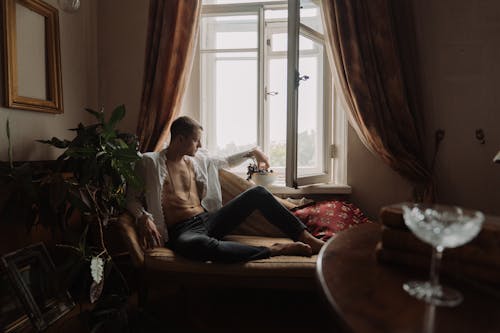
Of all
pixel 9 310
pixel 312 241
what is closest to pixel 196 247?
pixel 312 241

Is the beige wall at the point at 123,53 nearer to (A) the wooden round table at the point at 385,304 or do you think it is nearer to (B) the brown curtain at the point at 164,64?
(B) the brown curtain at the point at 164,64

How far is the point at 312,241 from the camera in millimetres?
1979

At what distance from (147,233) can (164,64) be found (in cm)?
137

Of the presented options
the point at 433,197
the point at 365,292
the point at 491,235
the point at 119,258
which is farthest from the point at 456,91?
the point at 119,258

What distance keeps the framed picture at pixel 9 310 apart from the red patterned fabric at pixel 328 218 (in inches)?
66.0

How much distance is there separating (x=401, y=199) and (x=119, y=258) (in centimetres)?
208

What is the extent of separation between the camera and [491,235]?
2.50 ft

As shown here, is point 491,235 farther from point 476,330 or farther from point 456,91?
point 456,91

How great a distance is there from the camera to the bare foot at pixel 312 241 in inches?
77.0

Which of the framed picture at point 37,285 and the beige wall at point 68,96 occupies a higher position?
the beige wall at point 68,96

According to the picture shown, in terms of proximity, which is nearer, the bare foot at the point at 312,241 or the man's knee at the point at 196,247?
the man's knee at the point at 196,247

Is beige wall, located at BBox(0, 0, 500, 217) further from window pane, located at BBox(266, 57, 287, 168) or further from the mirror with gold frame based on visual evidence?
window pane, located at BBox(266, 57, 287, 168)

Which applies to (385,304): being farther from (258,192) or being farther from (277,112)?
(277,112)

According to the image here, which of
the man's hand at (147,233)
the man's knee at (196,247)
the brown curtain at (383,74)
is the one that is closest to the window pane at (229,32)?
the brown curtain at (383,74)
